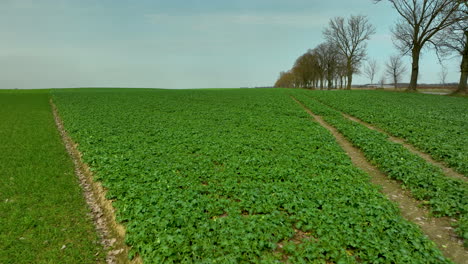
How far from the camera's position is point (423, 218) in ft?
24.2

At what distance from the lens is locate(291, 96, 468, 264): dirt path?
5997 mm

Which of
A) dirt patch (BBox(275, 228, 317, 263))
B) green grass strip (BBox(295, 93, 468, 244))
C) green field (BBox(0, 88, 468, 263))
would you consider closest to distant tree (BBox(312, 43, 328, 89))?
green field (BBox(0, 88, 468, 263))

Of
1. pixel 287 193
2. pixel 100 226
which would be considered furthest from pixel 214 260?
pixel 100 226

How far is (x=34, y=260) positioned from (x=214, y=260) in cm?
484

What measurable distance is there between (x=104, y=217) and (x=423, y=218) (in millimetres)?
10213

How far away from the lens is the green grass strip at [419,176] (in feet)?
24.7

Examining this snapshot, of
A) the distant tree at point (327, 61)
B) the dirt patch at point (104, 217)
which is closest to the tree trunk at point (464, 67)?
the distant tree at point (327, 61)

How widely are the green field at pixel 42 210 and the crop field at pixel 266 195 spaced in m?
1.09

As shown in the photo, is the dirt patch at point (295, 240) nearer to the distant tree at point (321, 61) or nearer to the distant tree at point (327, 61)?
the distant tree at point (327, 61)

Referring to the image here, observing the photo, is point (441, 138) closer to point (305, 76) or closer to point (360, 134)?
point (360, 134)

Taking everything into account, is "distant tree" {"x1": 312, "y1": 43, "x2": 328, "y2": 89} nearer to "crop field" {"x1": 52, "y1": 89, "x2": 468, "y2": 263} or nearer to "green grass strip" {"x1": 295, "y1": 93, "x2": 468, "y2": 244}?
"crop field" {"x1": 52, "y1": 89, "x2": 468, "y2": 263}

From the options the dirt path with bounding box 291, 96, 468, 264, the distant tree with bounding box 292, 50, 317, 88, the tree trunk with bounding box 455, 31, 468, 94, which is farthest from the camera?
the distant tree with bounding box 292, 50, 317, 88

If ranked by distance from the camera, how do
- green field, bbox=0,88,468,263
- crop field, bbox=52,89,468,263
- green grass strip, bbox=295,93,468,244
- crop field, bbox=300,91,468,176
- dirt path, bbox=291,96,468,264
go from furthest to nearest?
1. crop field, bbox=300,91,468,176
2. green grass strip, bbox=295,93,468,244
3. dirt path, bbox=291,96,468,264
4. green field, bbox=0,88,468,263
5. crop field, bbox=52,89,468,263

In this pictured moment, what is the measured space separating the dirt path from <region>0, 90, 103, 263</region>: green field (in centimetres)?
896
